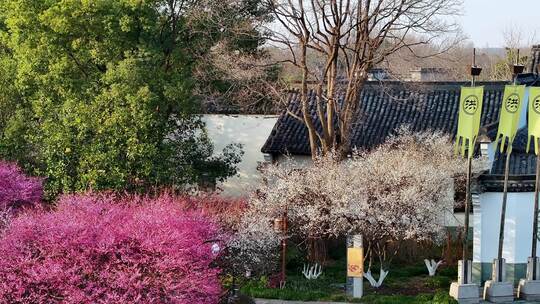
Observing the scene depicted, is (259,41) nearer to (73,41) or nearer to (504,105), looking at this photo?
(73,41)

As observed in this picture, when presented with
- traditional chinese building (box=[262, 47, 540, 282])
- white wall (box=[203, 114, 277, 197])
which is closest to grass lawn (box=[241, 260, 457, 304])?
traditional chinese building (box=[262, 47, 540, 282])

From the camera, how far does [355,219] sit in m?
16.7

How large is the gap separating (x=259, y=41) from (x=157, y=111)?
3.60m

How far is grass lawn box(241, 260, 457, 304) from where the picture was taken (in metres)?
16.0

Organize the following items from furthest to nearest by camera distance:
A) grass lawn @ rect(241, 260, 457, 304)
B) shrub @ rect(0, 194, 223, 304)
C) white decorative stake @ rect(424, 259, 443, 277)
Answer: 1. white decorative stake @ rect(424, 259, 443, 277)
2. grass lawn @ rect(241, 260, 457, 304)
3. shrub @ rect(0, 194, 223, 304)

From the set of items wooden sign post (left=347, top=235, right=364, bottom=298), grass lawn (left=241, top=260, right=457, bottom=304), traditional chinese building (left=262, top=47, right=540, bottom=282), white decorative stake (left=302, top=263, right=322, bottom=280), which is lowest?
grass lawn (left=241, top=260, right=457, bottom=304)

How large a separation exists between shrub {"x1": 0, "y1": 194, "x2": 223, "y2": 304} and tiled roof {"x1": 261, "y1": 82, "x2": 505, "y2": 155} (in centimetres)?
1180

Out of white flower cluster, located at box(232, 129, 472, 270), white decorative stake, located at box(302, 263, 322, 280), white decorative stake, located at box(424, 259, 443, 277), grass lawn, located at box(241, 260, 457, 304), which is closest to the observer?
grass lawn, located at box(241, 260, 457, 304)

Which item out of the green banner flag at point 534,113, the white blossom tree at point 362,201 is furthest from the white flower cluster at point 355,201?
the green banner flag at point 534,113

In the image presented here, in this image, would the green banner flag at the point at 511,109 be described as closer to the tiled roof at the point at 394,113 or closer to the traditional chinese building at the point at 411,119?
the traditional chinese building at the point at 411,119

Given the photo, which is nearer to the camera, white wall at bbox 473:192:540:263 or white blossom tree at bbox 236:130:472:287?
white blossom tree at bbox 236:130:472:287

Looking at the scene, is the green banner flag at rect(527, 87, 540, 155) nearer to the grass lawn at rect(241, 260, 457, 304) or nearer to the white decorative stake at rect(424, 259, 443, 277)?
the white decorative stake at rect(424, 259, 443, 277)

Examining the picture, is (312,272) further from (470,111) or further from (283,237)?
(470,111)

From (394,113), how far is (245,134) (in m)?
4.91
